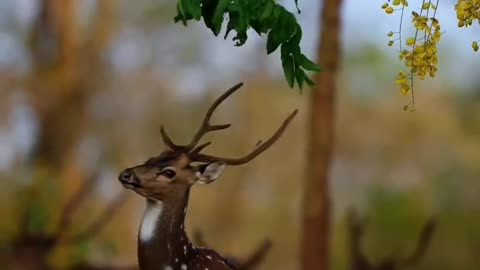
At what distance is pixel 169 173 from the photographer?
1.56 meters

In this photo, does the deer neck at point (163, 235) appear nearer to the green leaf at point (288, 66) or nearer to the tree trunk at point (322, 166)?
the green leaf at point (288, 66)

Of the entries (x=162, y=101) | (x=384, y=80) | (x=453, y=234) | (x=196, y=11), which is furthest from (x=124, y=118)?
(x=196, y=11)

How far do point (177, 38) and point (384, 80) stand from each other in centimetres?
75

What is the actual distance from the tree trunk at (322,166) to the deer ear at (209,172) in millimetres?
1434

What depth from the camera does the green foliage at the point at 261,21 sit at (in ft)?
5.13

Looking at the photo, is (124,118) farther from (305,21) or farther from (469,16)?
(469,16)

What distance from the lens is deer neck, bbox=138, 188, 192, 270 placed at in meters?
1.54

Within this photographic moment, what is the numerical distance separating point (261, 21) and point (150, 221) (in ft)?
1.30

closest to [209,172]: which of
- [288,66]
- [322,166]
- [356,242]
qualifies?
[288,66]

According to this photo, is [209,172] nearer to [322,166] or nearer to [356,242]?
[322,166]

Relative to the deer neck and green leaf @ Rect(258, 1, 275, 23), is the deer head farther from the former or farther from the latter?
green leaf @ Rect(258, 1, 275, 23)

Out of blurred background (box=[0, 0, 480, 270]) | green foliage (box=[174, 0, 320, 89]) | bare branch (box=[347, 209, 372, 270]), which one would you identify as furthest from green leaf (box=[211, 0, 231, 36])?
bare branch (box=[347, 209, 372, 270])

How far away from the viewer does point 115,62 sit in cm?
323

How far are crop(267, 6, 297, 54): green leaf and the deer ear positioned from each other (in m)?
0.23
